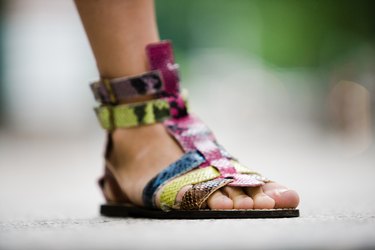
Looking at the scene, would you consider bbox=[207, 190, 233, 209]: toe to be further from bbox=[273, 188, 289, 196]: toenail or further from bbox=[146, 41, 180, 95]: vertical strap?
bbox=[146, 41, 180, 95]: vertical strap

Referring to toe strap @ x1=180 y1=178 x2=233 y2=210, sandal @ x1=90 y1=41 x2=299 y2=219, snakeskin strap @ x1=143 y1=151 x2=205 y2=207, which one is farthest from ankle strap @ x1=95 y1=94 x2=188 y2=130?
toe strap @ x1=180 y1=178 x2=233 y2=210

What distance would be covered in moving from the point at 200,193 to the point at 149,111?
0.84 feet

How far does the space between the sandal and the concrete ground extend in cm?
5

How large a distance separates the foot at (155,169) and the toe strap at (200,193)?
1 cm

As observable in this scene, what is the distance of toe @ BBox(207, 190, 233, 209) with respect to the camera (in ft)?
4.47

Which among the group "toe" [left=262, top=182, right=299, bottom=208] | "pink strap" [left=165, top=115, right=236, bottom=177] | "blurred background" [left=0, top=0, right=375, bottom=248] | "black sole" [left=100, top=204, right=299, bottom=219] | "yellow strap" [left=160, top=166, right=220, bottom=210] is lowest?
"blurred background" [left=0, top=0, right=375, bottom=248]

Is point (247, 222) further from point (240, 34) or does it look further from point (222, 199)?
point (240, 34)

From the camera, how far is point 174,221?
1368 millimetres

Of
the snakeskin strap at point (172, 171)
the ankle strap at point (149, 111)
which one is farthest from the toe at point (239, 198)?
the ankle strap at point (149, 111)

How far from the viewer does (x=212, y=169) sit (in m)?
1.45

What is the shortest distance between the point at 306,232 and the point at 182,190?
1.03 ft

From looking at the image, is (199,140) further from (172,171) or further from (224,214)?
(224,214)

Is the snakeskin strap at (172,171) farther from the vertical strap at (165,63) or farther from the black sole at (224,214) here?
the vertical strap at (165,63)

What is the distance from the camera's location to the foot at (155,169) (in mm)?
1372
